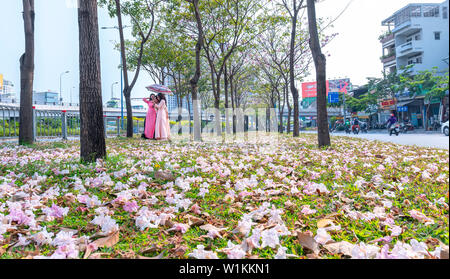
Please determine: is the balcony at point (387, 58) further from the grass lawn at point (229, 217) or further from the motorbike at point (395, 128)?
the grass lawn at point (229, 217)

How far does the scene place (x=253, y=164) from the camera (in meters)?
5.14

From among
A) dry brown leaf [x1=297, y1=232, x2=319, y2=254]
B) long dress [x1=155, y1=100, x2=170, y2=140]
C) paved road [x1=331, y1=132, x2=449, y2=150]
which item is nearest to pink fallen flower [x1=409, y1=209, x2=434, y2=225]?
paved road [x1=331, y1=132, x2=449, y2=150]

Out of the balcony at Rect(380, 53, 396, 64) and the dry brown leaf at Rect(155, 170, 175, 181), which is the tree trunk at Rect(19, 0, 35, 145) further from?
the balcony at Rect(380, 53, 396, 64)

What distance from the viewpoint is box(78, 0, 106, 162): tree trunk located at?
511cm

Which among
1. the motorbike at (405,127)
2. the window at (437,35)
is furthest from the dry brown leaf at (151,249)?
the motorbike at (405,127)

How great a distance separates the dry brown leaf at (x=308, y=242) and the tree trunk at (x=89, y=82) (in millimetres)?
4355

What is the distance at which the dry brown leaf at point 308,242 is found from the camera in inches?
68.3

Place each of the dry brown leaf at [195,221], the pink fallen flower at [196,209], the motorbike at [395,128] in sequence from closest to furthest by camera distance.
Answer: the dry brown leaf at [195,221], the pink fallen flower at [196,209], the motorbike at [395,128]

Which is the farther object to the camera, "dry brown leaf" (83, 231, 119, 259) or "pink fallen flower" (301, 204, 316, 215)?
"pink fallen flower" (301, 204, 316, 215)

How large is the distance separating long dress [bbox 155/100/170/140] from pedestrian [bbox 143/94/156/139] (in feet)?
0.90

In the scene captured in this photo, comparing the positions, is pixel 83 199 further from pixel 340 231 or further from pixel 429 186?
pixel 429 186

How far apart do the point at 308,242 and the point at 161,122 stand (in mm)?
11421

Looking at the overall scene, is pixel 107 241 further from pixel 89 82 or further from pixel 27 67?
pixel 27 67
